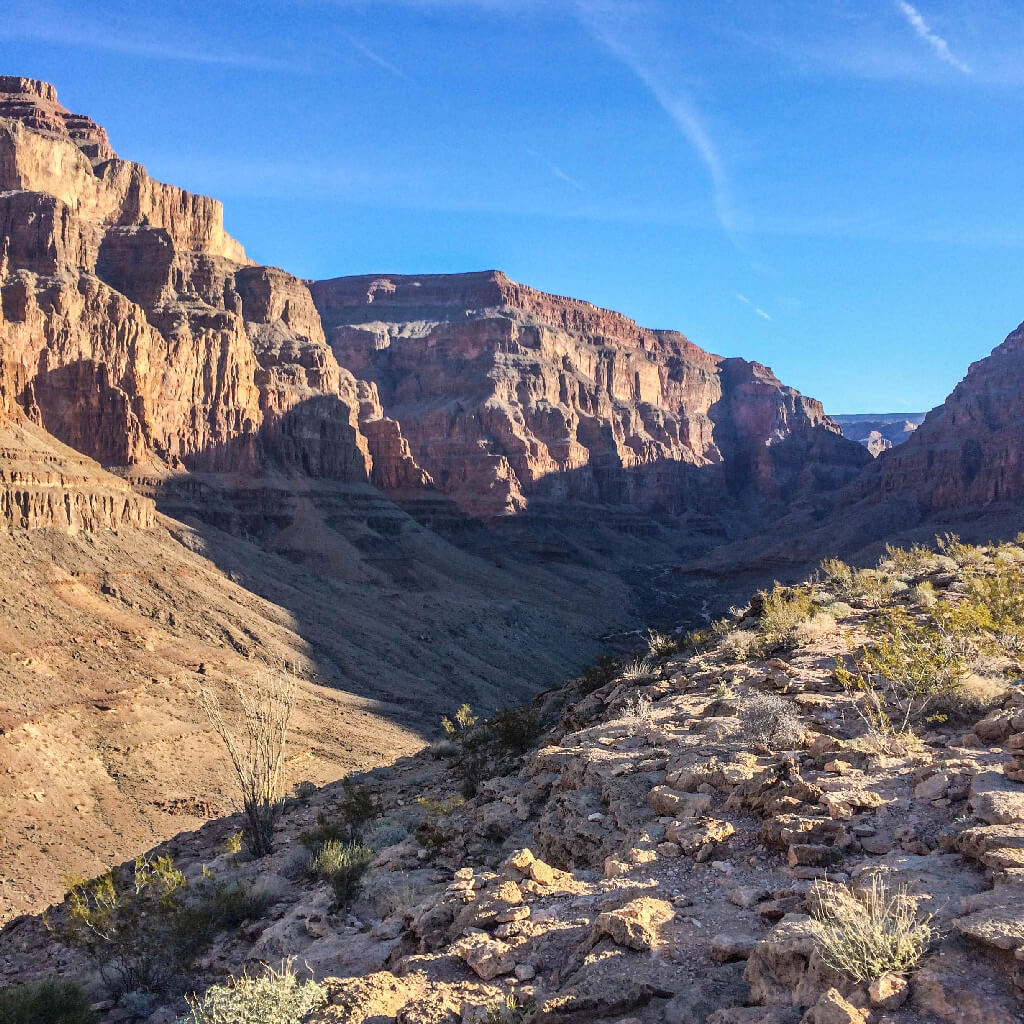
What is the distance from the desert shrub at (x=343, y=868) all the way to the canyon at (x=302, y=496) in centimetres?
1322

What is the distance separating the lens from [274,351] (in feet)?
306

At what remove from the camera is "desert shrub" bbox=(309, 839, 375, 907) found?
10109 mm

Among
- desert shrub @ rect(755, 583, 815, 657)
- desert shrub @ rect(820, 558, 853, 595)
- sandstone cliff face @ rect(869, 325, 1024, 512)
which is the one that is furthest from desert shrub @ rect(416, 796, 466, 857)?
sandstone cliff face @ rect(869, 325, 1024, 512)

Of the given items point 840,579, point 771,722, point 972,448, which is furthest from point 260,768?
point 972,448

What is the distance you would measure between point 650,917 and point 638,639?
6612 cm

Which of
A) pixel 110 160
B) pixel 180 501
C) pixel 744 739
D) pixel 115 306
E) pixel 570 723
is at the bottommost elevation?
pixel 570 723

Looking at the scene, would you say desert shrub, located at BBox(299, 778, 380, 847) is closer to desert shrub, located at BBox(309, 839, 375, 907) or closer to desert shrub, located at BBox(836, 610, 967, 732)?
desert shrub, located at BBox(309, 839, 375, 907)

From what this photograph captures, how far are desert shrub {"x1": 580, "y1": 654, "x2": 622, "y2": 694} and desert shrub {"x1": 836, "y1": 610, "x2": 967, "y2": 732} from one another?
27.1ft

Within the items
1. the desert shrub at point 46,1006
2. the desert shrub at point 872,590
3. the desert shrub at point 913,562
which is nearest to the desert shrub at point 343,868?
the desert shrub at point 46,1006

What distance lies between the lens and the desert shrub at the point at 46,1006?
9.64 m

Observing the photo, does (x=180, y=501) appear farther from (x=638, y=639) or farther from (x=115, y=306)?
(x=638, y=639)

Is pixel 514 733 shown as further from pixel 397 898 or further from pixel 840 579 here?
pixel 840 579

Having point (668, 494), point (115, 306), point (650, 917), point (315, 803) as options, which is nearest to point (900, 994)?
point (650, 917)

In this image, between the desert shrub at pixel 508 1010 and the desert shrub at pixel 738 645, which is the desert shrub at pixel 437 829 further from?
the desert shrub at pixel 738 645
